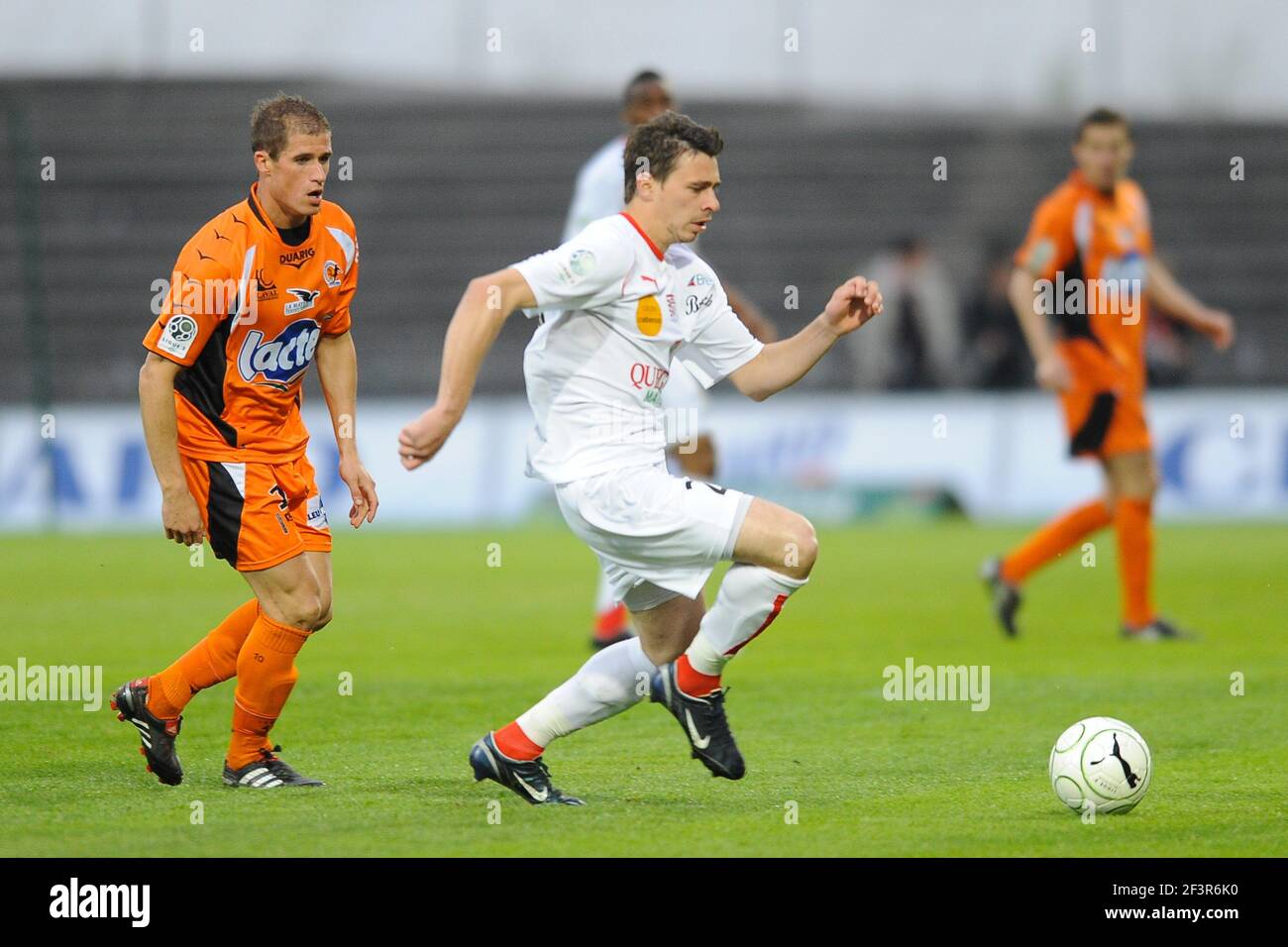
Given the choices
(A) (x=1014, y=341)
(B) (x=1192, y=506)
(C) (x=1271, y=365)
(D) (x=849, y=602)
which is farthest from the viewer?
(C) (x=1271, y=365)

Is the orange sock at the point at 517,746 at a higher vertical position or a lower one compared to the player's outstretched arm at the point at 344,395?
lower

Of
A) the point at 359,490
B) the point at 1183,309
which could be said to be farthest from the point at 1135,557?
the point at 359,490

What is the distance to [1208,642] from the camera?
9.59m

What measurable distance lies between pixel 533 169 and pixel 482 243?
1.31 metres

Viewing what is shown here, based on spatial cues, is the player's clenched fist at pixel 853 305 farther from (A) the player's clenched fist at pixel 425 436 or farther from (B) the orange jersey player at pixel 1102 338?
(B) the orange jersey player at pixel 1102 338

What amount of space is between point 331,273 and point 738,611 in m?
1.73

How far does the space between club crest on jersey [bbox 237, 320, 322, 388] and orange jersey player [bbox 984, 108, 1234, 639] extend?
4817 mm

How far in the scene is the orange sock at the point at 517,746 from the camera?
222 inches

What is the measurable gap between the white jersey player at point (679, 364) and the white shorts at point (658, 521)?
110 inches

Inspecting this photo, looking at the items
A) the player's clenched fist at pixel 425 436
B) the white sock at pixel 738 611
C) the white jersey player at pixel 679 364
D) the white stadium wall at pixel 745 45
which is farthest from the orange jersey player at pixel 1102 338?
the white stadium wall at pixel 745 45

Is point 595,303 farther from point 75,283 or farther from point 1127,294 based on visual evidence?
point 75,283

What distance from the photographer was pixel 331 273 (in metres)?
6.02
